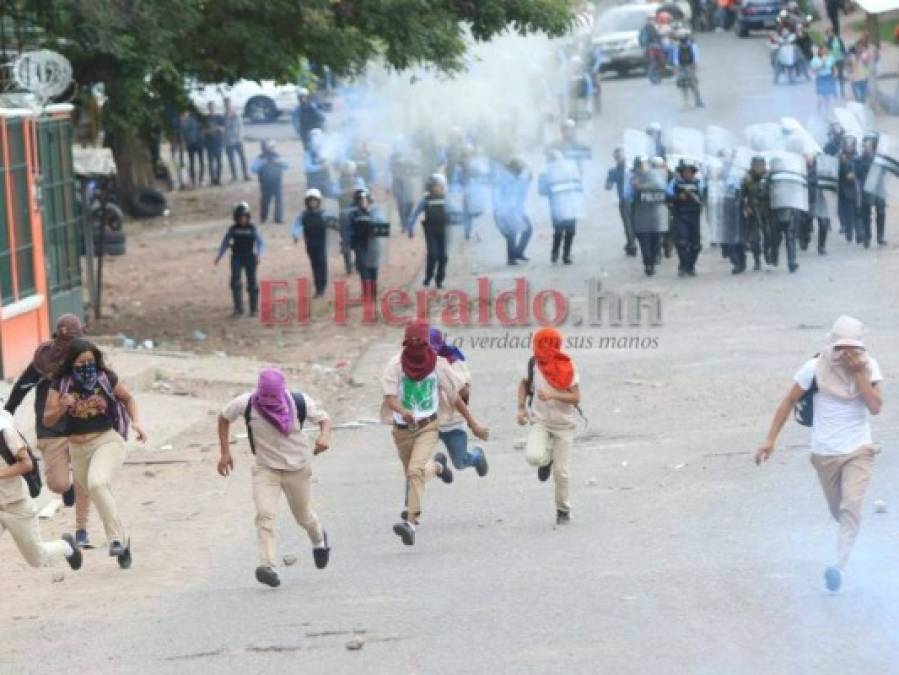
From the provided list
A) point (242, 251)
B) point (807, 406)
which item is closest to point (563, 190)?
point (242, 251)

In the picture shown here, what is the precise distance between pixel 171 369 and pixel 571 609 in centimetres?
1090

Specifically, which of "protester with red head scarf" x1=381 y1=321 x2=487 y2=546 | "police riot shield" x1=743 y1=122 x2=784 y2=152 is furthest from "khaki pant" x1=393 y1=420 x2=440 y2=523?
"police riot shield" x1=743 y1=122 x2=784 y2=152

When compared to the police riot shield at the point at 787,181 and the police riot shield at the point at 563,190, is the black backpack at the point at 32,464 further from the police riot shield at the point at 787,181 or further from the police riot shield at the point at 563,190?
the police riot shield at the point at 563,190

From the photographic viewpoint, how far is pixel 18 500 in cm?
986

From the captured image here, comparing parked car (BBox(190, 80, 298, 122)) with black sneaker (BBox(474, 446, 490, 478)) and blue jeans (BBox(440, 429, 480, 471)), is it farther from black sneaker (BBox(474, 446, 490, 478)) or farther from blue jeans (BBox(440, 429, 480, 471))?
blue jeans (BBox(440, 429, 480, 471))

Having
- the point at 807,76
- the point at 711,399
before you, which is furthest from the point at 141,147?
the point at 711,399

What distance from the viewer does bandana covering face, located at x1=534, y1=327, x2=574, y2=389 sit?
11.5 meters

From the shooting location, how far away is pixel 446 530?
1173cm

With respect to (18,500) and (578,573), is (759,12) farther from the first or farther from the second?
(18,500)

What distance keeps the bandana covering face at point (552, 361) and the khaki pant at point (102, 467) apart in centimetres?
256

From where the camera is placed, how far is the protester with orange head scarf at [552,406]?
11492mm

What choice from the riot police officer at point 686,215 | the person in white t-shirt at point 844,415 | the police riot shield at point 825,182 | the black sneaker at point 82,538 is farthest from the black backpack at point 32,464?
the police riot shield at point 825,182

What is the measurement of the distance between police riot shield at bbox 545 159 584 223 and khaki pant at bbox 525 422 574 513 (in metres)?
15.0

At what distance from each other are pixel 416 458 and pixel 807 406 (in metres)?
2.66
